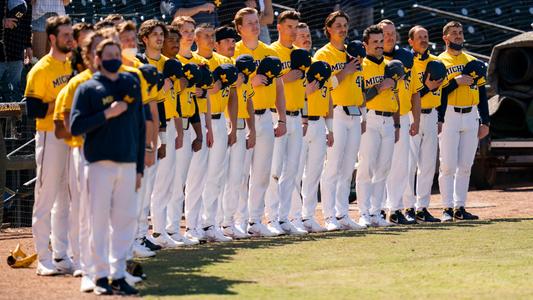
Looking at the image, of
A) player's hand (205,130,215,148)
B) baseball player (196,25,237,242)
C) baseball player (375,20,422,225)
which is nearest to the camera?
player's hand (205,130,215,148)

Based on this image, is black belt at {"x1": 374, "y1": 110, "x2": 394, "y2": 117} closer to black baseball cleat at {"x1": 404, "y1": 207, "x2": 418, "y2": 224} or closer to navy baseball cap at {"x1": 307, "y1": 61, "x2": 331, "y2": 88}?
navy baseball cap at {"x1": 307, "y1": 61, "x2": 331, "y2": 88}

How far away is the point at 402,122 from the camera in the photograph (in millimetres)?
13680

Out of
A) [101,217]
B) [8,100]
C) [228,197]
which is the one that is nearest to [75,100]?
[101,217]

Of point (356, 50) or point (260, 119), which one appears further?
point (356, 50)

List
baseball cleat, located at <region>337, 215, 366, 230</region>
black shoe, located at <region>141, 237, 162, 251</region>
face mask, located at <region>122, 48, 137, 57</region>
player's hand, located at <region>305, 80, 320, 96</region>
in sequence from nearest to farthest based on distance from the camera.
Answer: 1. face mask, located at <region>122, 48, 137, 57</region>
2. black shoe, located at <region>141, 237, 162, 251</region>
3. player's hand, located at <region>305, 80, 320, 96</region>
4. baseball cleat, located at <region>337, 215, 366, 230</region>

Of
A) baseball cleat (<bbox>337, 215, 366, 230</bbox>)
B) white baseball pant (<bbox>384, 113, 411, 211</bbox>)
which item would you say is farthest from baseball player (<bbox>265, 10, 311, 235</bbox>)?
white baseball pant (<bbox>384, 113, 411, 211</bbox>)

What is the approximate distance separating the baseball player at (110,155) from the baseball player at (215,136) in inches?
131

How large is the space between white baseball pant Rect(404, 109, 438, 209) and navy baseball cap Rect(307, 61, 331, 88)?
1827 millimetres

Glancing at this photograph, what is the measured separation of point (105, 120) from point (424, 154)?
652 centimetres

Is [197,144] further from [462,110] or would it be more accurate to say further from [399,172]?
[462,110]

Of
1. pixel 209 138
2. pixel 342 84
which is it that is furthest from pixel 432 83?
pixel 209 138

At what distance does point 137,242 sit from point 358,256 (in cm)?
188

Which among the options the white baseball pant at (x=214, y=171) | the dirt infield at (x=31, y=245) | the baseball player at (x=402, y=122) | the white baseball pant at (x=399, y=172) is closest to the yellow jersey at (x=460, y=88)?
the baseball player at (x=402, y=122)

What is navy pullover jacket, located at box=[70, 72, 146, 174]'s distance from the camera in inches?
321
